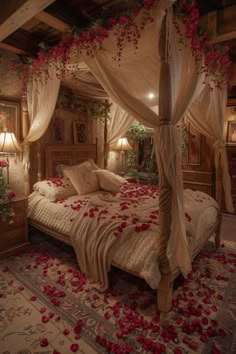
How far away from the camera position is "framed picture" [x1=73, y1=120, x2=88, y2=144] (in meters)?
4.13

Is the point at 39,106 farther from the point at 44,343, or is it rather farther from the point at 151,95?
the point at 44,343

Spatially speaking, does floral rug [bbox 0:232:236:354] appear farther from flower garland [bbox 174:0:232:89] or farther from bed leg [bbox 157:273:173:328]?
flower garland [bbox 174:0:232:89]

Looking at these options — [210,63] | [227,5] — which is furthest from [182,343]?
[227,5]

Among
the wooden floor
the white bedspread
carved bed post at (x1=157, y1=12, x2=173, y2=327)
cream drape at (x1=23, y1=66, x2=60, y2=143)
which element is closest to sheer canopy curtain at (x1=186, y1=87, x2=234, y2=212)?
the white bedspread

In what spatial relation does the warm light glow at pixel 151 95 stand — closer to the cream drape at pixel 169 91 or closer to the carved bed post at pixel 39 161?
the cream drape at pixel 169 91

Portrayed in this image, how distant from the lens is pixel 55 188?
3.21 metres

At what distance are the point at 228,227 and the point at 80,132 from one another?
3.31 meters

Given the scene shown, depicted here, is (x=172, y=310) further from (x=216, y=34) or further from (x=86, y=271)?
(x=216, y=34)

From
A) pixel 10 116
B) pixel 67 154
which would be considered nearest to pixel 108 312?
pixel 67 154

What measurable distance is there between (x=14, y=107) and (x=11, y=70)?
523mm

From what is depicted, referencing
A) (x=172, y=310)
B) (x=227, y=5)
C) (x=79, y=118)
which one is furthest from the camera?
(x=79, y=118)

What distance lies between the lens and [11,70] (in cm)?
322

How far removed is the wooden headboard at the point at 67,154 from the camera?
147 inches

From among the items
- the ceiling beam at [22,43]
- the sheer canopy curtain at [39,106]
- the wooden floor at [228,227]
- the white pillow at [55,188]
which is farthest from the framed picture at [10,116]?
the wooden floor at [228,227]
